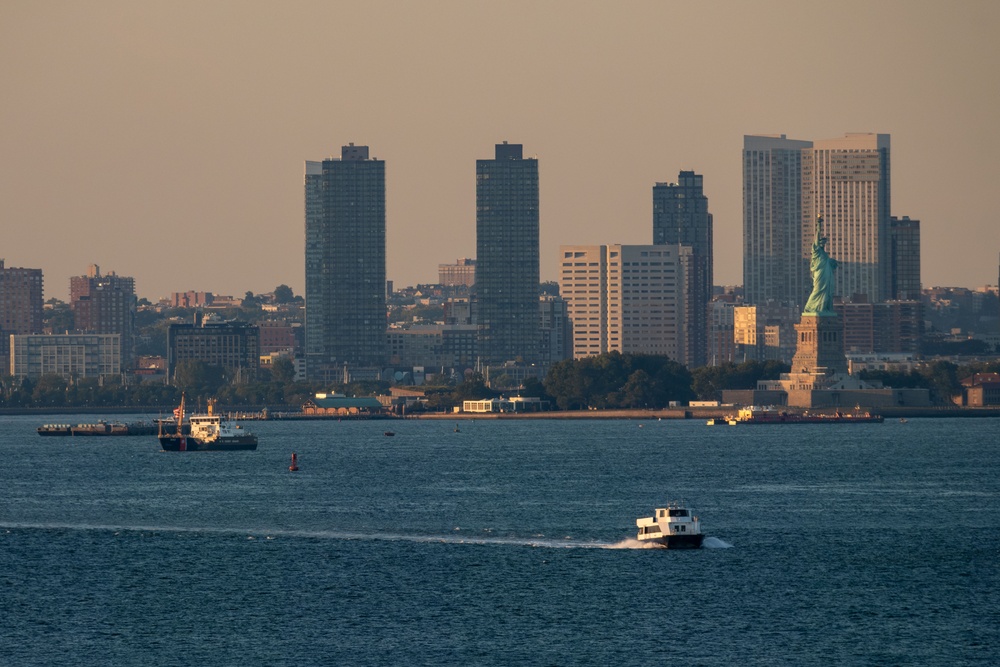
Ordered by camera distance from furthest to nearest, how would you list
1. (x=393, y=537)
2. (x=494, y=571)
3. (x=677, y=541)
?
(x=393, y=537) → (x=677, y=541) → (x=494, y=571)

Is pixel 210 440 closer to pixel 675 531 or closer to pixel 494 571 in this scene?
pixel 675 531

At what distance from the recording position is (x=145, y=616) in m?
74.8

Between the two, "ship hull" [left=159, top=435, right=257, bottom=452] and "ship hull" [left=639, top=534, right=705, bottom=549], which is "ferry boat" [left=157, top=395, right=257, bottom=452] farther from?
"ship hull" [left=639, top=534, right=705, bottom=549]

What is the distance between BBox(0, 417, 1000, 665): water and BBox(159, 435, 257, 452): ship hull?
3703 cm

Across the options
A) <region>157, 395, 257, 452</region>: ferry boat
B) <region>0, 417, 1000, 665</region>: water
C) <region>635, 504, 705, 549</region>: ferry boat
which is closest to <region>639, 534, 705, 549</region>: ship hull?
<region>635, 504, 705, 549</region>: ferry boat

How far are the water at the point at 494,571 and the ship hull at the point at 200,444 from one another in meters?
37.0

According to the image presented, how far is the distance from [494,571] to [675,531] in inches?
367

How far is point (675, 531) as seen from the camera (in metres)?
90.2

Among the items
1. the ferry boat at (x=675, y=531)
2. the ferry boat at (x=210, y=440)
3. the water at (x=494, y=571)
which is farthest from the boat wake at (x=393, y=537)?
the ferry boat at (x=210, y=440)

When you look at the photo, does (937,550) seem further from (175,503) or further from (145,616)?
(175,503)

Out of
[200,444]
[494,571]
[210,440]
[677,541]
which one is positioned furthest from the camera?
[210,440]

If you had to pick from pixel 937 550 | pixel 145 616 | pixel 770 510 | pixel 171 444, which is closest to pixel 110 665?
pixel 145 616

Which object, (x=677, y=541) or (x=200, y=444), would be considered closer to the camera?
(x=677, y=541)

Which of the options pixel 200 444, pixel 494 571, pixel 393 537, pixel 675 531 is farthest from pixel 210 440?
pixel 494 571
